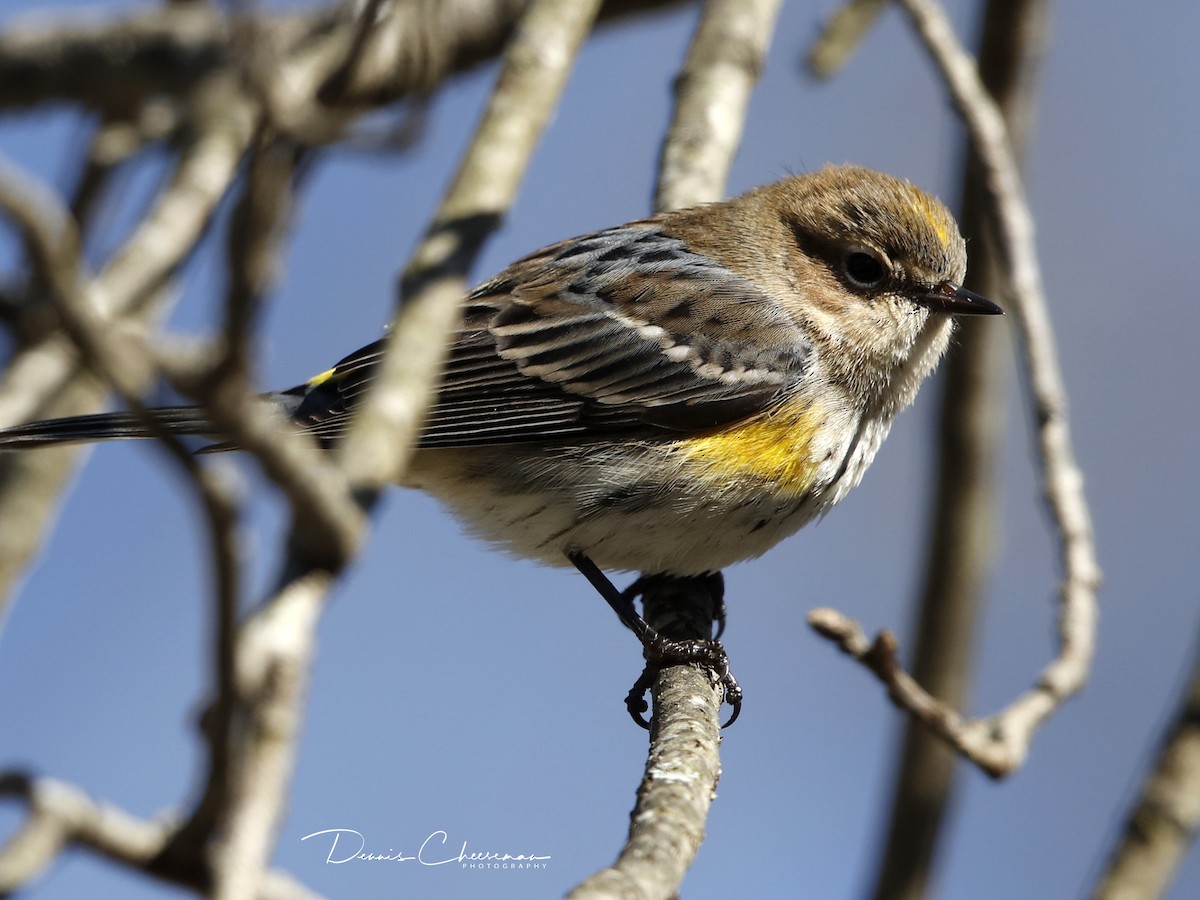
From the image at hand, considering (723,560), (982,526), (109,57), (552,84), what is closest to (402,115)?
(552,84)

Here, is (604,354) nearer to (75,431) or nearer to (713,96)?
(713,96)

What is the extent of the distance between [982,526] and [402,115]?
3630 millimetres

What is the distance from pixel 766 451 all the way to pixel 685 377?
0.45 meters

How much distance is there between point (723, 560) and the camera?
4.60 m

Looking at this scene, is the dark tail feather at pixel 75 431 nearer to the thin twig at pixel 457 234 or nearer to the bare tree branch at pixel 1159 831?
the thin twig at pixel 457 234

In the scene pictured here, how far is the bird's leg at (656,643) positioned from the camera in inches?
164

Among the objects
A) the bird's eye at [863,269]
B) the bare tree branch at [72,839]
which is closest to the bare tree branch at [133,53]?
the bird's eye at [863,269]

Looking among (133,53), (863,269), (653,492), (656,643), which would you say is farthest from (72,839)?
(133,53)

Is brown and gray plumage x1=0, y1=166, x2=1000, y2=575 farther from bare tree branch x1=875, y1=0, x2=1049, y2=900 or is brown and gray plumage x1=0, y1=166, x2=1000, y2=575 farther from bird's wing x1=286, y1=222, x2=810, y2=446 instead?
bare tree branch x1=875, y1=0, x2=1049, y2=900

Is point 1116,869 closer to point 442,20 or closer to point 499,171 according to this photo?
point 499,171

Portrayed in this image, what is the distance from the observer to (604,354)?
495cm

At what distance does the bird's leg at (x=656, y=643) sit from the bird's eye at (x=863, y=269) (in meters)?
1.33

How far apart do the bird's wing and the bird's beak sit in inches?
21.8

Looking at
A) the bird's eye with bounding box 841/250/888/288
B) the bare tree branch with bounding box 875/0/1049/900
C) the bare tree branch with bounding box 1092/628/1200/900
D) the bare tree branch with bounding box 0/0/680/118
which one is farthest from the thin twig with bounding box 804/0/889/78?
the bare tree branch with bounding box 1092/628/1200/900
